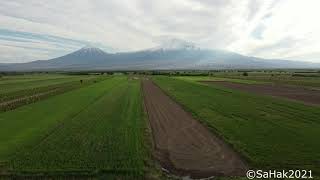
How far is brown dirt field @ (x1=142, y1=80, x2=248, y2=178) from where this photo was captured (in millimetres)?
13195

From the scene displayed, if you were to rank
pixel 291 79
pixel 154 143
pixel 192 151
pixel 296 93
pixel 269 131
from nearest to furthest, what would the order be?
pixel 192 151, pixel 154 143, pixel 269 131, pixel 296 93, pixel 291 79

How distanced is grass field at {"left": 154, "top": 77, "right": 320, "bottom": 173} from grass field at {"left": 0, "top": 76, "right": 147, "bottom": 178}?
4.89m

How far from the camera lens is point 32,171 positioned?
1273 centimetres

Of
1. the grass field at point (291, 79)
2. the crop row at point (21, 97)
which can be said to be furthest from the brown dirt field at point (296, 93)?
the crop row at point (21, 97)

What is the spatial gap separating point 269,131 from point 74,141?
11125 mm

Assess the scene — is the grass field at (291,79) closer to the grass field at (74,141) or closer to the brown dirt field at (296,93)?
the brown dirt field at (296,93)

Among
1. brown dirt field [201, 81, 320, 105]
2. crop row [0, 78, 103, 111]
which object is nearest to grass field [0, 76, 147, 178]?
crop row [0, 78, 103, 111]

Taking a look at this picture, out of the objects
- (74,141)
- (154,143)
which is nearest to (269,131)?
(154,143)

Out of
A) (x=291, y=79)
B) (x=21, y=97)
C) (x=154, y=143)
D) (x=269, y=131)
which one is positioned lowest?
(x=291, y=79)

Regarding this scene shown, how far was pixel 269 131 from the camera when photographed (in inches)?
787

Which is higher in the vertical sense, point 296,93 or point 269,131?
point 269,131

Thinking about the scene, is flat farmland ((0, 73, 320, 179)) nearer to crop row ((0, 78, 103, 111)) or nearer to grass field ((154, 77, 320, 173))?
grass field ((154, 77, 320, 173))

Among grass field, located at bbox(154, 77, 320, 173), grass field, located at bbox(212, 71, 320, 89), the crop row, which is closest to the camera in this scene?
grass field, located at bbox(154, 77, 320, 173)

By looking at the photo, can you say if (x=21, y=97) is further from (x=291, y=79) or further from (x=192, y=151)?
(x=291, y=79)
